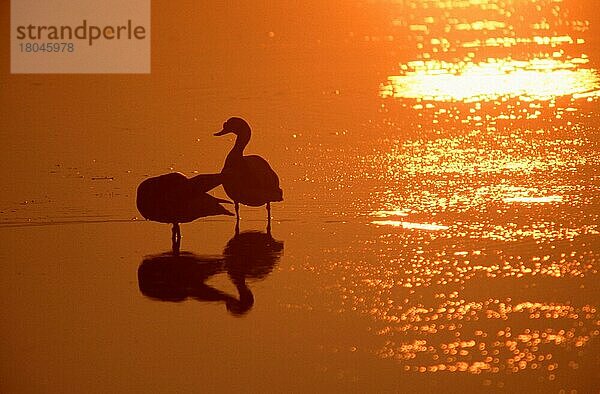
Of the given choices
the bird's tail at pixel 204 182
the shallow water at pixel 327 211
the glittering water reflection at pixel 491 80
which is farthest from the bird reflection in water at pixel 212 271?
the glittering water reflection at pixel 491 80

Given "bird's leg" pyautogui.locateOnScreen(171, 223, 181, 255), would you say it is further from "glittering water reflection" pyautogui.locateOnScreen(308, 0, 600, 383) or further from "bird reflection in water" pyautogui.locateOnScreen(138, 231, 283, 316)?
"glittering water reflection" pyautogui.locateOnScreen(308, 0, 600, 383)

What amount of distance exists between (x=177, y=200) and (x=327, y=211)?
83 centimetres

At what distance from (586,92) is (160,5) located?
4105 millimetres

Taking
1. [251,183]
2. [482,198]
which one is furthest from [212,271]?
[482,198]

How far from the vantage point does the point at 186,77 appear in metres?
9.25

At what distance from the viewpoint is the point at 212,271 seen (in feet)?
18.5

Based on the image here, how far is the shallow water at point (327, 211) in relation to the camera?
462 cm

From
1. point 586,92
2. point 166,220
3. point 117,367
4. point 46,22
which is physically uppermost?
point 46,22

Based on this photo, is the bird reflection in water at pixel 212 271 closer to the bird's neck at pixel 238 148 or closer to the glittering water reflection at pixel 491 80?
the bird's neck at pixel 238 148

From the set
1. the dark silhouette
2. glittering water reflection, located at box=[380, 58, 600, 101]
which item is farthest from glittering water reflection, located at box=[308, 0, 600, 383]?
the dark silhouette

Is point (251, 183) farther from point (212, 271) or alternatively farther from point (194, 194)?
point (212, 271)

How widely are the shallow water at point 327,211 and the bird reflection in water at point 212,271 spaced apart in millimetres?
15

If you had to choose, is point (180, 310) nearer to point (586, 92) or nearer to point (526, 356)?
point (526, 356)

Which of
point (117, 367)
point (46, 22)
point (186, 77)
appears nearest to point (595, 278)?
point (117, 367)
